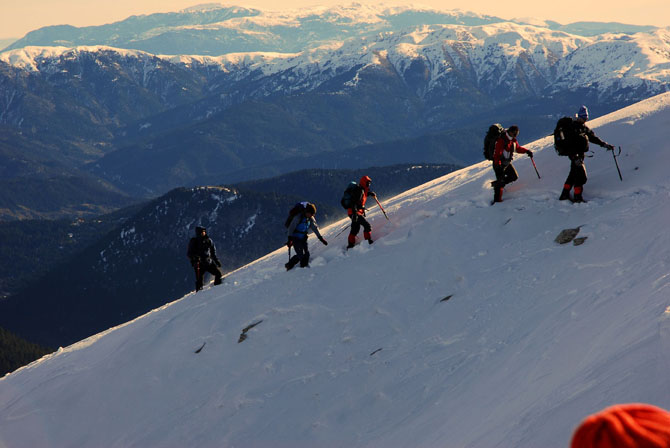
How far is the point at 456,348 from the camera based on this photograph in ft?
55.2

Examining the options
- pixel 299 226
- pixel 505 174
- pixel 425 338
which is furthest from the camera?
pixel 299 226

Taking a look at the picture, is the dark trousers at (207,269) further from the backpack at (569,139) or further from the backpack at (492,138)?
the backpack at (569,139)

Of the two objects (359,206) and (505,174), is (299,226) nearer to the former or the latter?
(359,206)

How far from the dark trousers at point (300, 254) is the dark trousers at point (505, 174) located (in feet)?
25.0

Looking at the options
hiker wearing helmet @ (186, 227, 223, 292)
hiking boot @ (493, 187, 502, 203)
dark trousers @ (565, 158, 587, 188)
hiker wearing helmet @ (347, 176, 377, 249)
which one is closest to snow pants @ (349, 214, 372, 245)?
hiker wearing helmet @ (347, 176, 377, 249)

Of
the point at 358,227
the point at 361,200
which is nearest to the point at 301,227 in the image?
the point at 358,227

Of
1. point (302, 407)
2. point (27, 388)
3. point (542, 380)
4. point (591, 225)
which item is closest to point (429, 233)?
point (591, 225)

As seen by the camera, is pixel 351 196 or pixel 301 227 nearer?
pixel 351 196

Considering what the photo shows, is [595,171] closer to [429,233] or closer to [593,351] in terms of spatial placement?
[429,233]

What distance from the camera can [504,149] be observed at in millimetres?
21844

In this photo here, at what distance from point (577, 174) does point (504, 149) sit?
2585mm

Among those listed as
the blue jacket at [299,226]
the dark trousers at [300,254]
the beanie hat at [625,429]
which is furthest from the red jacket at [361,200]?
the beanie hat at [625,429]

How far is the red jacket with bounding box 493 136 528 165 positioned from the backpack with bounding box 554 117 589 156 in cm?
187

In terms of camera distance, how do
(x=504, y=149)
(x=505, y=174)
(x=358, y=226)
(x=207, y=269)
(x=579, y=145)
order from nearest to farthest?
(x=579, y=145) < (x=504, y=149) < (x=505, y=174) < (x=358, y=226) < (x=207, y=269)
